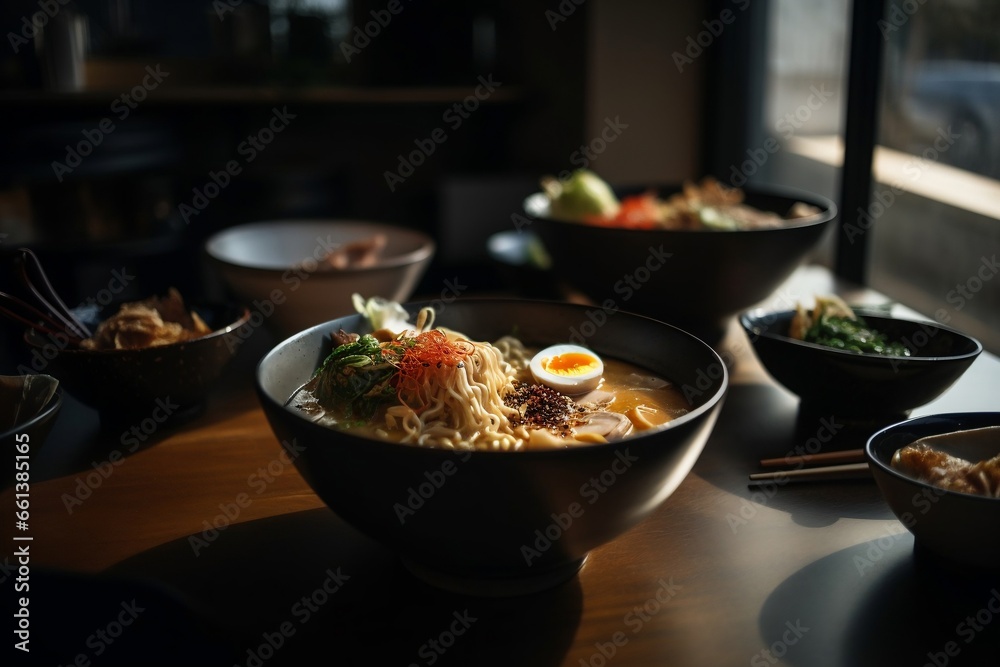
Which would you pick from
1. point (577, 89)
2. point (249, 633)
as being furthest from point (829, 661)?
point (577, 89)

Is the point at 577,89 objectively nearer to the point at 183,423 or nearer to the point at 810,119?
the point at 810,119

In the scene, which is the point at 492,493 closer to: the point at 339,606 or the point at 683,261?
the point at 339,606

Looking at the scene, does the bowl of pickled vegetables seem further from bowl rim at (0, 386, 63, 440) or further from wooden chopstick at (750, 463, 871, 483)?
bowl rim at (0, 386, 63, 440)

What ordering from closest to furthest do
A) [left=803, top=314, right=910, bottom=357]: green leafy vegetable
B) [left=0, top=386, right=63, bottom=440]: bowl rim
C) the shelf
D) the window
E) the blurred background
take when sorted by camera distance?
[left=0, top=386, right=63, bottom=440]: bowl rim, [left=803, top=314, right=910, bottom=357]: green leafy vegetable, the window, the blurred background, the shelf

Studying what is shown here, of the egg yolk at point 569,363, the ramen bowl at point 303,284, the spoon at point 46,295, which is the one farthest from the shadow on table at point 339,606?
the ramen bowl at point 303,284

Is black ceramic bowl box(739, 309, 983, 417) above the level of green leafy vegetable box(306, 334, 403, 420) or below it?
below

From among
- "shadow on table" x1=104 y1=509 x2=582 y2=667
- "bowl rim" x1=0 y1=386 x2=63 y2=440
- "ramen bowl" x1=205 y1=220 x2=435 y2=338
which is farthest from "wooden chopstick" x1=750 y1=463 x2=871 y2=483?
"bowl rim" x1=0 y1=386 x2=63 y2=440

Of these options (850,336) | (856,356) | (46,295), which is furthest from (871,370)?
(46,295)
